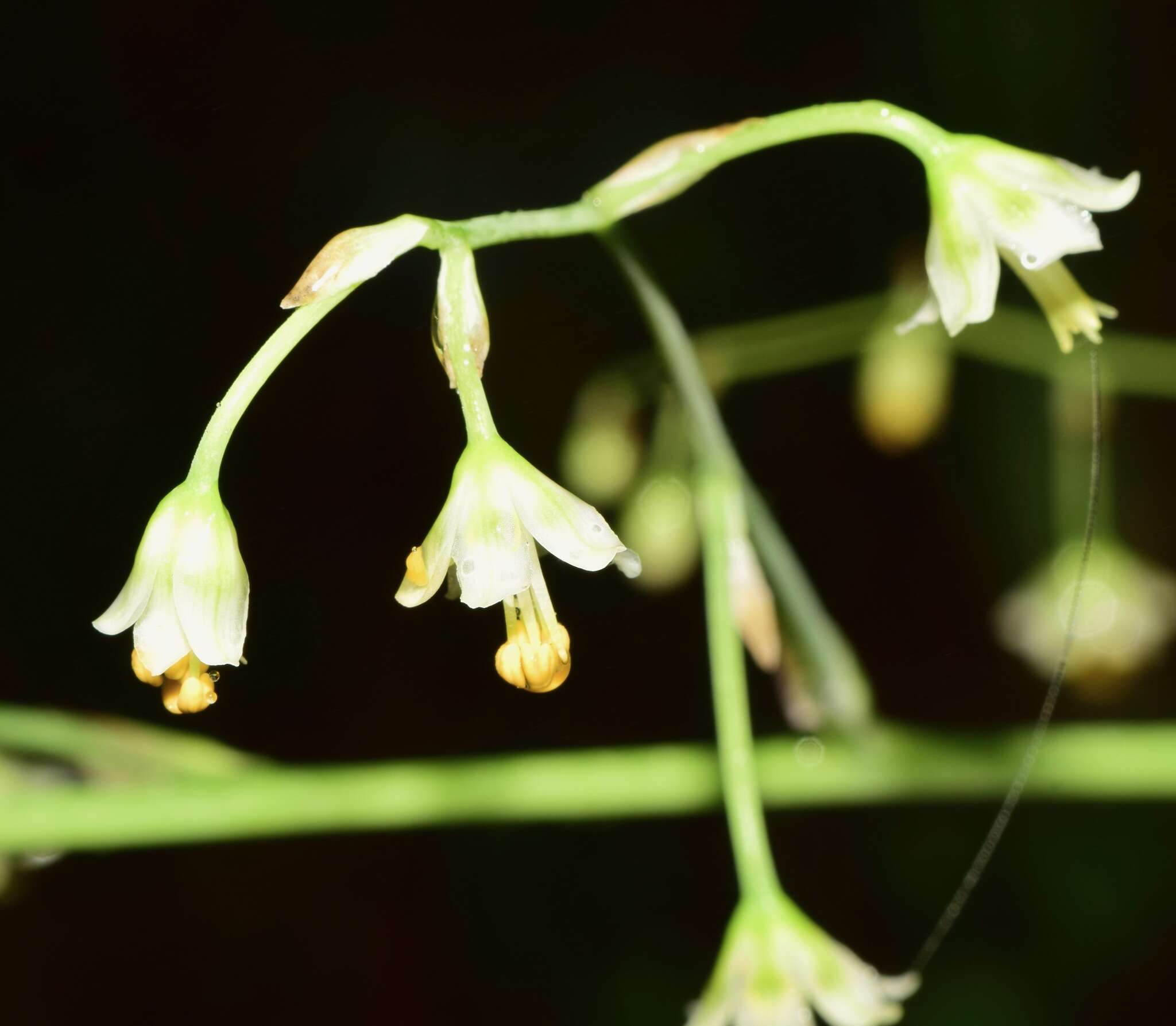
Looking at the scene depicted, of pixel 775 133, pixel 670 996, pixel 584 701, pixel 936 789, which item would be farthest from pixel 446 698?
pixel 775 133

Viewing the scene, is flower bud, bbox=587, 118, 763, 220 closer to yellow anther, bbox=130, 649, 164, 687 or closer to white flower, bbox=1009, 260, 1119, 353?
white flower, bbox=1009, 260, 1119, 353

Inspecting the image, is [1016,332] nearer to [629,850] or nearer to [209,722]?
[629,850]

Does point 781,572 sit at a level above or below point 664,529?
below

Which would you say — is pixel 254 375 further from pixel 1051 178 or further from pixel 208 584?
pixel 1051 178

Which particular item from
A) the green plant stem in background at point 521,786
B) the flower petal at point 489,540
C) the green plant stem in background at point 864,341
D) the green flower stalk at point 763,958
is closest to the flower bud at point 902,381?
the green plant stem in background at point 864,341

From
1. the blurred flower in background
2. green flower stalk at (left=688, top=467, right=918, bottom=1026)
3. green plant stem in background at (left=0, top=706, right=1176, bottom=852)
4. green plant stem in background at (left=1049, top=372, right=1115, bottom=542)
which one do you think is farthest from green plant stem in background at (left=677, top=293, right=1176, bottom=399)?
green flower stalk at (left=688, top=467, right=918, bottom=1026)

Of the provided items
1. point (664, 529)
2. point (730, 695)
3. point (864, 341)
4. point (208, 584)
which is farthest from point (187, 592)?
point (864, 341)
